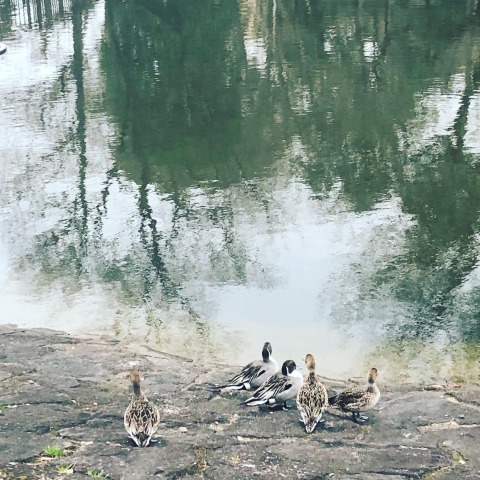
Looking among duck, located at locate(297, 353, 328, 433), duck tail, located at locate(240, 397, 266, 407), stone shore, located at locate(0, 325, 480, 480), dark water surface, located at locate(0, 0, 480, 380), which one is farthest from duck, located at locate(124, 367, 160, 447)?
dark water surface, located at locate(0, 0, 480, 380)

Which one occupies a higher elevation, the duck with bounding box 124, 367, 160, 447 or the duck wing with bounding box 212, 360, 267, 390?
the duck with bounding box 124, 367, 160, 447

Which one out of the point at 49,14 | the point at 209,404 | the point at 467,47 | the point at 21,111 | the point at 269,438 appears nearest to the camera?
the point at 269,438

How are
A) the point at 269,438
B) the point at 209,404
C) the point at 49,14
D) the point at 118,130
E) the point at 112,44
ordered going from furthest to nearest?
the point at 49,14 < the point at 112,44 < the point at 118,130 < the point at 209,404 < the point at 269,438

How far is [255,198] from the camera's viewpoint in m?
16.5

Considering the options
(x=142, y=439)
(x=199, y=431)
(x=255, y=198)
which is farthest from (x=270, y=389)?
(x=255, y=198)

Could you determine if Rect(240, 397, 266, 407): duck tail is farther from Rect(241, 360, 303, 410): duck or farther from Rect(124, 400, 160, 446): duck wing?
Rect(124, 400, 160, 446): duck wing

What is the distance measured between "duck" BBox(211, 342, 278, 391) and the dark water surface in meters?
1.34

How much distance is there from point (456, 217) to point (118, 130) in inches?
387

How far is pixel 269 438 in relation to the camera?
324 inches

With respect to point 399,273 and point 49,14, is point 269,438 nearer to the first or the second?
point 399,273

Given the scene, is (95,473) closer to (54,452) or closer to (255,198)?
(54,452)

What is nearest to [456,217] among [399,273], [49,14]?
[399,273]

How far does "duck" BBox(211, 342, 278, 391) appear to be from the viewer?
9258mm

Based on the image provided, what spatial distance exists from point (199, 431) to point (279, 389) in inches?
36.5
